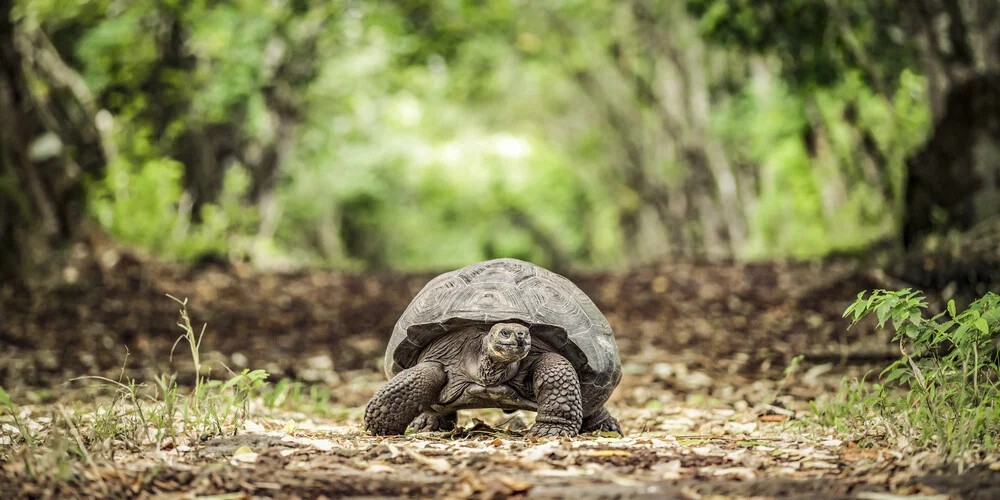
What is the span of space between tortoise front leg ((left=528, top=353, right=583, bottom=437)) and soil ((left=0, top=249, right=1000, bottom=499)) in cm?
20

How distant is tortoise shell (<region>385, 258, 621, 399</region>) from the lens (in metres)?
4.27

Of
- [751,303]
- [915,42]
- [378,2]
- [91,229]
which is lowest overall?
[751,303]

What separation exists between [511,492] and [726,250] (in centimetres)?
1659

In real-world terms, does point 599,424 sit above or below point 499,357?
below

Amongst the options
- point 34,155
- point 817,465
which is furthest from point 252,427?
point 34,155

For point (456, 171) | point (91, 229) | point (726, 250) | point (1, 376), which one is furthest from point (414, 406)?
point (456, 171)

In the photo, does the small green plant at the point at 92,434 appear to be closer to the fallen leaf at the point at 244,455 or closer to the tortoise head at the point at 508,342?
the fallen leaf at the point at 244,455

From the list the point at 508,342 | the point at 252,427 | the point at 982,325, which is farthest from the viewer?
the point at 252,427

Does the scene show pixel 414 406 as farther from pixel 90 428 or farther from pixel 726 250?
pixel 726 250

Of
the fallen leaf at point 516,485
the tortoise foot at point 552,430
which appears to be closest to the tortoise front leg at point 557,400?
the tortoise foot at point 552,430

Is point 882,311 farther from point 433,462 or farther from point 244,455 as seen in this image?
point 244,455

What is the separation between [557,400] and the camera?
417 cm

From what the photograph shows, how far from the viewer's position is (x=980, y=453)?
10.9ft

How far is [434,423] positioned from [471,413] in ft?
5.57
